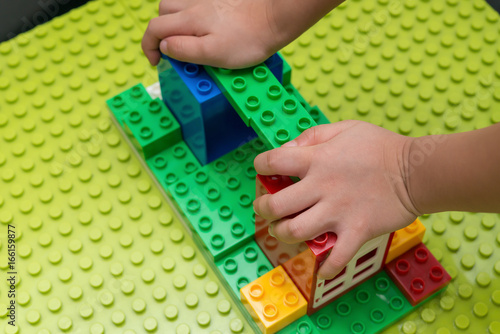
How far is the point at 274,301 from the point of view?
3.67 feet

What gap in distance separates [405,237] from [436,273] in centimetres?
9

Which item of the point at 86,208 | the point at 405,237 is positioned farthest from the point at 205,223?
the point at 405,237

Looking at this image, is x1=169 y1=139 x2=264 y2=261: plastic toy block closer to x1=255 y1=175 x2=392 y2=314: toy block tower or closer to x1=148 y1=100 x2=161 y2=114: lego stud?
x1=255 y1=175 x2=392 y2=314: toy block tower

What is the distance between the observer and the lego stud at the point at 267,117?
1.07 m

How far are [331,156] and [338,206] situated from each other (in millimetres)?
76

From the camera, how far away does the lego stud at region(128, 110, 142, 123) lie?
130cm

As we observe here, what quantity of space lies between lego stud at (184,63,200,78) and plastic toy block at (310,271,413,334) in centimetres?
48

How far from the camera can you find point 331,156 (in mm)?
979

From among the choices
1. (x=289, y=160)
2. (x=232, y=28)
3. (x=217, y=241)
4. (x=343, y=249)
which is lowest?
(x=217, y=241)

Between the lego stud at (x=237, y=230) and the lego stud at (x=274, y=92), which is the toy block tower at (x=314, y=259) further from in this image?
the lego stud at (x=274, y=92)

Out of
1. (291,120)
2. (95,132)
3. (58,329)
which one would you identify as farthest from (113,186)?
(291,120)

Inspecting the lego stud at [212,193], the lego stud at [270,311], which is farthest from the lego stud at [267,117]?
the lego stud at [270,311]

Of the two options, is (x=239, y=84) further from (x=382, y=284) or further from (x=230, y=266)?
(x=382, y=284)

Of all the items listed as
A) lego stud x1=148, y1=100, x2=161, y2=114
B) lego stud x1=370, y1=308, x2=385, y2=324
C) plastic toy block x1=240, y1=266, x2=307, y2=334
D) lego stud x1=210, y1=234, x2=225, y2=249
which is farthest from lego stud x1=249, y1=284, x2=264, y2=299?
lego stud x1=148, y1=100, x2=161, y2=114
